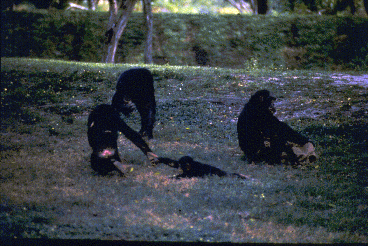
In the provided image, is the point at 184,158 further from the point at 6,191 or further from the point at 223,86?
the point at 223,86

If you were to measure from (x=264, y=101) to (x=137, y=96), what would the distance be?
217 cm

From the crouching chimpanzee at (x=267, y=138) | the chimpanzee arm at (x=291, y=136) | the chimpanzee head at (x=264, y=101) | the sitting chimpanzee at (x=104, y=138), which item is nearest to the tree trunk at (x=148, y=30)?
the crouching chimpanzee at (x=267, y=138)

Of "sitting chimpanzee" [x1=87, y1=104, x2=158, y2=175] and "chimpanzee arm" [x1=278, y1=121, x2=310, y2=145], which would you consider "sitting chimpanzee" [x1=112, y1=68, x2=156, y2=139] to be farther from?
"chimpanzee arm" [x1=278, y1=121, x2=310, y2=145]

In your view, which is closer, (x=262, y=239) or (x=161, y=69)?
(x=262, y=239)

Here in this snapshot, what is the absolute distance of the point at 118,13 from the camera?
1491 cm

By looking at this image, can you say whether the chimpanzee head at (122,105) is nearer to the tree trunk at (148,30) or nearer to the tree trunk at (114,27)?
the tree trunk at (114,27)

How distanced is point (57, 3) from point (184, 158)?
1944 centimetres

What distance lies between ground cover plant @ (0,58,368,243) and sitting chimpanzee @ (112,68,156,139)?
0.37m

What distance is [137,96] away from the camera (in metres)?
6.61

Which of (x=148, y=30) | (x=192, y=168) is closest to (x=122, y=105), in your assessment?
(x=192, y=168)

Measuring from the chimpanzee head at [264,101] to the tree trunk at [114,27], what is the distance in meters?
8.36

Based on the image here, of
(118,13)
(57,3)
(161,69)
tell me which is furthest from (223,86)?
(57,3)

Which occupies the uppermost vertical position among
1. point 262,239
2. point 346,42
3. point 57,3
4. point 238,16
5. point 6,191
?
point 57,3

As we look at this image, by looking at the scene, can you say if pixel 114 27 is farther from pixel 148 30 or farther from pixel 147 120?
pixel 147 120
